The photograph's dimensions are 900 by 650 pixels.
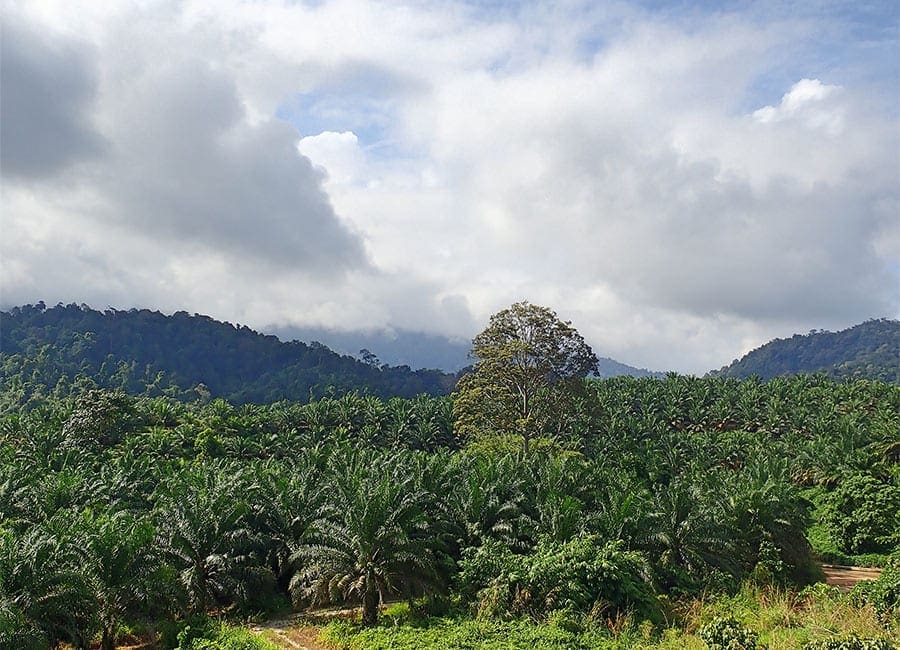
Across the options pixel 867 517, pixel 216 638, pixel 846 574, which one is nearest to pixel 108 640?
pixel 216 638

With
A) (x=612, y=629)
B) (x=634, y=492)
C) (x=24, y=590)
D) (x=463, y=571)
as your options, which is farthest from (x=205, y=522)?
(x=634, y=492)

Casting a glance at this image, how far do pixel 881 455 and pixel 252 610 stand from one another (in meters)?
47.6

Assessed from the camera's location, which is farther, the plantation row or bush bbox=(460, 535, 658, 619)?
bush bbox=(460, 535, 658, 619)

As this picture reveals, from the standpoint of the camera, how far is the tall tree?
37250mm

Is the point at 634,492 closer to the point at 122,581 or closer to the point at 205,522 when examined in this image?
the point at 205,522

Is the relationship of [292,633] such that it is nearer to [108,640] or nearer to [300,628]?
[300,628]

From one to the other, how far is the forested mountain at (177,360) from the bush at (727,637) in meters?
108

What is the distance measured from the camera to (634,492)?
3166 centimetres

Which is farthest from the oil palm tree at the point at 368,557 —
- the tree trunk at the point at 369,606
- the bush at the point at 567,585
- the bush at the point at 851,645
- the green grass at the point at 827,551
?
the green grass at the point at 827,551

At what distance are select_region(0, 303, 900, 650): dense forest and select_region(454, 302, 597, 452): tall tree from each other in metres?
0.13

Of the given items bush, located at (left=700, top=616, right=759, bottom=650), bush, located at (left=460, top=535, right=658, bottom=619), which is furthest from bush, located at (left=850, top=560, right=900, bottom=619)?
bush, located at (left=700, top=616, right=759, bottom=650)

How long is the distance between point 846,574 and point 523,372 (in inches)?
810

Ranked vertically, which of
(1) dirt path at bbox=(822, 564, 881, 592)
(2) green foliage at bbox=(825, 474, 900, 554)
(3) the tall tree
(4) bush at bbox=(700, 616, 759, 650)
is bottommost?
(1) dirt path at bbox=(822, 564, 881, 592)

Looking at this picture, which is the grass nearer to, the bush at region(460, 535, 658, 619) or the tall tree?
the bush at region(460, 535, 658, 619)
